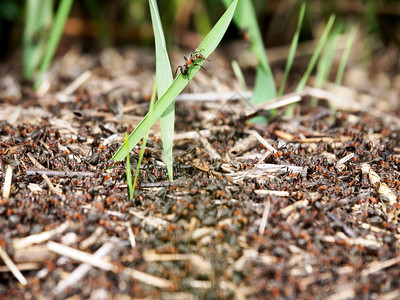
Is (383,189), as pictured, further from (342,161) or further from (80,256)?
(80,256)

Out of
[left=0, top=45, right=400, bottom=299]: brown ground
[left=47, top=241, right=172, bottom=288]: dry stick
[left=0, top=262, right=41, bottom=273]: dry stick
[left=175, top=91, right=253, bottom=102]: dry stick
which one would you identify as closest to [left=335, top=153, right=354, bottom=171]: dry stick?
[left=0, top=45, right=400, bottom=299]: brown ground

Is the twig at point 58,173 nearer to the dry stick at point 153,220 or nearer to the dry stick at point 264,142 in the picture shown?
the dry stick at point 153,220

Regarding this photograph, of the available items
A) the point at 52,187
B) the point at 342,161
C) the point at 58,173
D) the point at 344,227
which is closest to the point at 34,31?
the point at 58,173

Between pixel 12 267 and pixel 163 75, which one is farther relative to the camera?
pixel 163 75

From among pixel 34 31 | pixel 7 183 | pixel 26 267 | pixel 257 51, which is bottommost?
pixel 26 267

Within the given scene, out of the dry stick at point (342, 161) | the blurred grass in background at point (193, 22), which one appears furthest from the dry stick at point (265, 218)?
the blurred grass in background at point (193, 22)

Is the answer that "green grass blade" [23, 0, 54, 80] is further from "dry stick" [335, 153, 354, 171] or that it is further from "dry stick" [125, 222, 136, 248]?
"dry stick" [335, 153, 354, 171]
